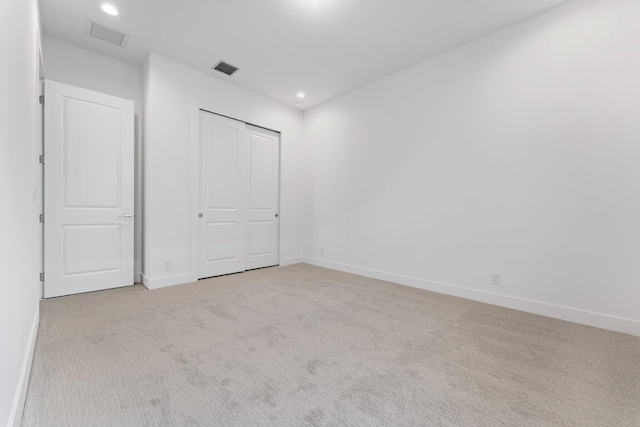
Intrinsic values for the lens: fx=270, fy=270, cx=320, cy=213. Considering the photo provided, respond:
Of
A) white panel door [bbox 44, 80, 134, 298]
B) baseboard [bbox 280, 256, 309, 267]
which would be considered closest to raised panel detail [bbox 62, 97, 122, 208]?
white panel door [bbox 44, 80, 134, 298]

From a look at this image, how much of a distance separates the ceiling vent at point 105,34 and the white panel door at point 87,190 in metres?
0.64

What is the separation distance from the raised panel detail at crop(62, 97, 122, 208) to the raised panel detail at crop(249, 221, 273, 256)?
194 cm

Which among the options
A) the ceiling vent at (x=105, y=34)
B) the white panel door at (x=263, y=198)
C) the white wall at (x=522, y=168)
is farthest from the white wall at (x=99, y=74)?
the white wall at (x=522, y=168)

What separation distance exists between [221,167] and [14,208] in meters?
→ 2.92

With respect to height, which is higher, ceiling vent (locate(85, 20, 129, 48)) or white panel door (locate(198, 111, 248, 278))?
ceiling vent (locate(85, 20, 129, 48))

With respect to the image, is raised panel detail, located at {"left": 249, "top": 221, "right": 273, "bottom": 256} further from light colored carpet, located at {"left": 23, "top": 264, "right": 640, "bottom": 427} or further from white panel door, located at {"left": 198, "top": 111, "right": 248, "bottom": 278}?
light colored carpet, located at {"left": 23, "top": 264, "right": 640, "bottom": 427}

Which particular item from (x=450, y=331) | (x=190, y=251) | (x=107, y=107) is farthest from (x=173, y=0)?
(x=450, y=331)

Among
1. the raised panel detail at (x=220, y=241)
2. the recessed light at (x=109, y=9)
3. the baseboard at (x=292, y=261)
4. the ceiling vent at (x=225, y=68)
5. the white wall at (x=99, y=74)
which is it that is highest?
the recessed light at (x=109, y=9)

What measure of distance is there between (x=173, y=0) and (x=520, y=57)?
3.59m

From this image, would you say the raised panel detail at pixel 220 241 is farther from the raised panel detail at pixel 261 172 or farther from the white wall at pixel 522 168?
the white wall at pixel 522 168

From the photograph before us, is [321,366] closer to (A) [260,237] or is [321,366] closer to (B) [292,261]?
(A) [260,237]

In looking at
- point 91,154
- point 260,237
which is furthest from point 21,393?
point 260,237

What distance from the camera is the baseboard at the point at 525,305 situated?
2.38 m

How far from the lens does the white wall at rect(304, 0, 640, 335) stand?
2.40 m
